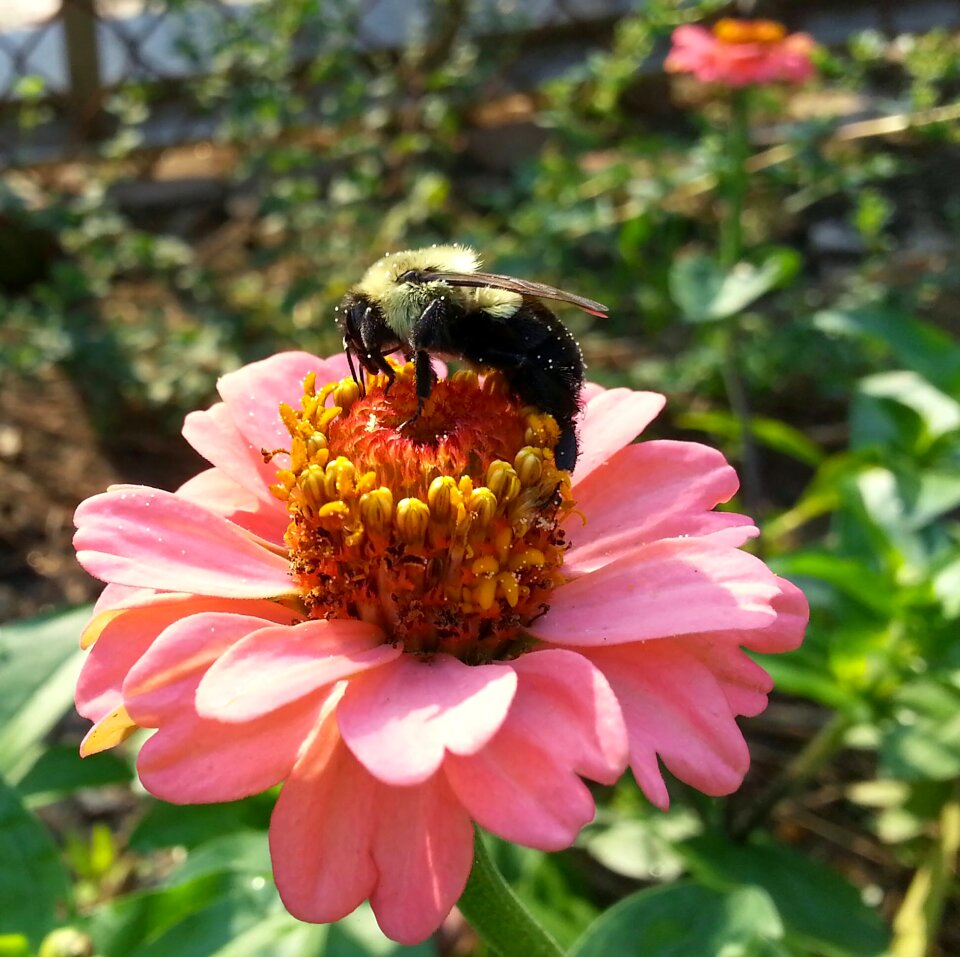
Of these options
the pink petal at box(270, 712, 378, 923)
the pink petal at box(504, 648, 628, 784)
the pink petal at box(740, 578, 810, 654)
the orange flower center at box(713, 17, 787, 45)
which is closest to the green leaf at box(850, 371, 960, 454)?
the orange flower center at box(713, 17, 787, 45)

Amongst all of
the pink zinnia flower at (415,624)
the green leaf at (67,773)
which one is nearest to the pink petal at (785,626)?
the pink zinnia flower at (415,624)

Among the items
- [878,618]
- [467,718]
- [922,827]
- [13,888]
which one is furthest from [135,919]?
[922,827]

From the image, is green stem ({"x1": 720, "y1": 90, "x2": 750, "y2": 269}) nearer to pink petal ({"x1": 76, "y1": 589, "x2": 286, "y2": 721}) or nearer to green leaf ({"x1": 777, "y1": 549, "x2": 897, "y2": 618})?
green leaf ({"x1": 777, "y1": 549, "x2": 897, "y2": 618})

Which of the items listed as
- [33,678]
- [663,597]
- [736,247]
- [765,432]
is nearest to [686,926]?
[663,597]

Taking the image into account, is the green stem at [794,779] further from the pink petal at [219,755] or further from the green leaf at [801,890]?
the pink petal at [219,755]

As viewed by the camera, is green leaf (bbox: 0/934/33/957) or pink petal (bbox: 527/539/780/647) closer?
pink petal (bbox: 527/539/780/647)

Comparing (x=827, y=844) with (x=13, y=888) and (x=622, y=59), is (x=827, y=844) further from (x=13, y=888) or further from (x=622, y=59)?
(x=622, y=59)

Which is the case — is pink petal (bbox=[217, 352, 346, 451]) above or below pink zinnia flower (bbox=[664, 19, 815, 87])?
above
